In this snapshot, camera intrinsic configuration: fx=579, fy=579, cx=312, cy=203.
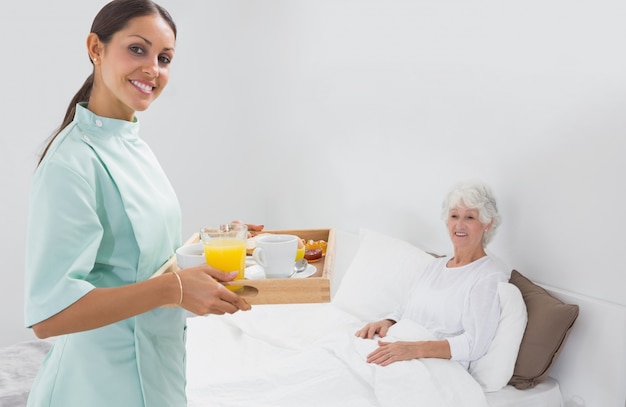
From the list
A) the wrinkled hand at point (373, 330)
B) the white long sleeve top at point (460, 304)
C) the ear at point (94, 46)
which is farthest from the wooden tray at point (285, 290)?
the wrinkled hand at point (373, 330)

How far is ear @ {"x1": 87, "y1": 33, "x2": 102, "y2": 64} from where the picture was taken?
3.80 feet

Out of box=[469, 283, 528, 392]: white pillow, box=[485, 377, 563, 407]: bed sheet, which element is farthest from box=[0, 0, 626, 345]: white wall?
box=[485, 377, 563, 407]: bed sheet

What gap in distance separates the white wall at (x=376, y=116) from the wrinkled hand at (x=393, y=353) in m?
0.60

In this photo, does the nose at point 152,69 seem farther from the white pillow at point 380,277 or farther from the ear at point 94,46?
the white pillow at point 380,277

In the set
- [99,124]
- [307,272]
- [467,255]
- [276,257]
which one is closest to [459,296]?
[467,255]

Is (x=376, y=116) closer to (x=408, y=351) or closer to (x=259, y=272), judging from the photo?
(x=408, y=351)

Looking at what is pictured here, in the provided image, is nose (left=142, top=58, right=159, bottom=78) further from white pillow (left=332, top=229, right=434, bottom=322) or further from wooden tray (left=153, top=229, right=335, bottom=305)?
white pillow (left=332, top=229, right=434, bottom=322)

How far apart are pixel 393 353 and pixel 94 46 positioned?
1384mm

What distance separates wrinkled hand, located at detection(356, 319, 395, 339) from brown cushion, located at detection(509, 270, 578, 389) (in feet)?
1.69

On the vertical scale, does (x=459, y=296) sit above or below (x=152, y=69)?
below

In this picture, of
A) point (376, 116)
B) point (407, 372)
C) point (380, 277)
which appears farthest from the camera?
point (376, 116)

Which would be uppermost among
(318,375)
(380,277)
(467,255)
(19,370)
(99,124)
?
(99,124)

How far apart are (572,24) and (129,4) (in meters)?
1.59

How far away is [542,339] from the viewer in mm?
1968
